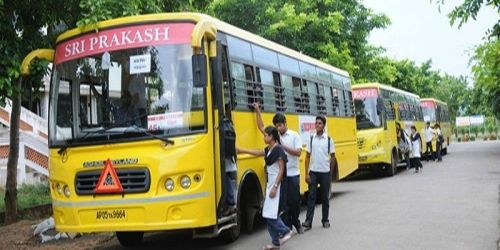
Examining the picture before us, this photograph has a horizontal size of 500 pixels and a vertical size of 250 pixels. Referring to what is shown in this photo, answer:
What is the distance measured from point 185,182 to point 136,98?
3.92 feet

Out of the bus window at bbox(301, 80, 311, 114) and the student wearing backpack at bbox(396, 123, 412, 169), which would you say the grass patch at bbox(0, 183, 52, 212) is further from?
the student wearing backpack at bbox(396, 123, 412, 169)

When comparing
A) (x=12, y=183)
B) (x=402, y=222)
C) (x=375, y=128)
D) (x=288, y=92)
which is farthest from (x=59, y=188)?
(x=375, y=128)

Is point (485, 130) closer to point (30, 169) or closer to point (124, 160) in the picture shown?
point (30, 169)

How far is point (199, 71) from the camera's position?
678 centimetres

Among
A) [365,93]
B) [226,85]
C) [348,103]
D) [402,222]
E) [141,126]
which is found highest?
[365,93]

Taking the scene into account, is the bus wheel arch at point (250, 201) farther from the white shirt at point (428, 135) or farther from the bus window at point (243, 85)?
the white shirt at point (428, 135)

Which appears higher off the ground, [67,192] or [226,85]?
[226,85]

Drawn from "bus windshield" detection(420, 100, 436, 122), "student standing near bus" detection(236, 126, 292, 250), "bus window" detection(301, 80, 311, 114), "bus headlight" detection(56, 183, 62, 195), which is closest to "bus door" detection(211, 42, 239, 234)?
"student standing near bus" detection(236, 126, 292, 250)

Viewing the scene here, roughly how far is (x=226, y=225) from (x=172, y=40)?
2.48 m

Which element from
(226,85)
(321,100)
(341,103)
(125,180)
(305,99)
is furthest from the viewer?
(341,103)

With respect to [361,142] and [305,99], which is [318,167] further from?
[361,142]

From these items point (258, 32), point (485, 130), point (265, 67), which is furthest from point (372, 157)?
point (485, 130)

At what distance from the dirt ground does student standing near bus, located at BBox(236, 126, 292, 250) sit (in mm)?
2951

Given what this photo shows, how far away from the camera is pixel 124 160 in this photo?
6.96m
